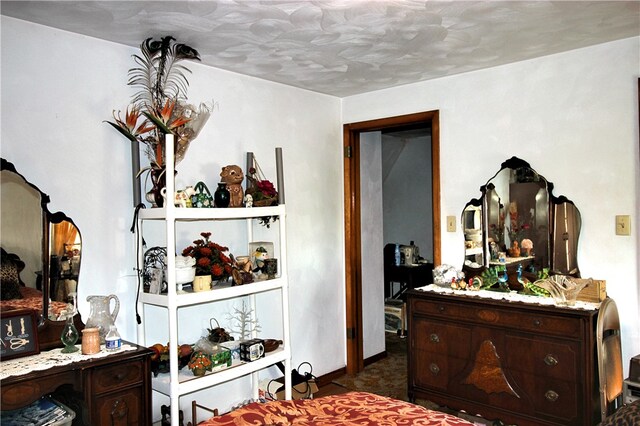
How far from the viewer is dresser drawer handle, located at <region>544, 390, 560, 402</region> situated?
272 centimetres

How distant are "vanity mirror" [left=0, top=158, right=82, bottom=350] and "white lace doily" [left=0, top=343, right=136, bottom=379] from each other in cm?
16

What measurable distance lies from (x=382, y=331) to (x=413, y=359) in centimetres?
137

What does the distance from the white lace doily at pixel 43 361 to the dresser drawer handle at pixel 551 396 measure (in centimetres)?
224

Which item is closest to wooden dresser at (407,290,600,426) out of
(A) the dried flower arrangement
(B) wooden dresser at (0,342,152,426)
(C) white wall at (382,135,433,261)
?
(A) the dried flower arrangement

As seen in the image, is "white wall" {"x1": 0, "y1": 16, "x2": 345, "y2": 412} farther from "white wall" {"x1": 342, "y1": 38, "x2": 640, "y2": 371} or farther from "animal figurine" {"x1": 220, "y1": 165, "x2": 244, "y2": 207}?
"white wall" {"x1": 342, "y1": 38, "x2": 640, "y2": 371}

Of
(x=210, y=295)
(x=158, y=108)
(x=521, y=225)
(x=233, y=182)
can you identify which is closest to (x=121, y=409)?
(x=210, y=295)

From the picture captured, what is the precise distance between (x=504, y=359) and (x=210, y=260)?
183cm

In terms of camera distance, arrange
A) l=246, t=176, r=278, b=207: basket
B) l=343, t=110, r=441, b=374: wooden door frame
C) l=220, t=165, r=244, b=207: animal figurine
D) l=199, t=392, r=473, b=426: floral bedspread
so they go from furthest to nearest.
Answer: l=343, t=110, r=441, b=374: wooden door frame < l=246, t=176, r=278, b=207: basket < l=220, t=165, r=244, b=207: animal figurine < l=199, t=392, r=473, b=426: floral bedspread

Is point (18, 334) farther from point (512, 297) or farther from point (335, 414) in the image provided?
point (512, 297)

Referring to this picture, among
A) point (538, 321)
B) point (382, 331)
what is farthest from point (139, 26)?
point (382, 331)

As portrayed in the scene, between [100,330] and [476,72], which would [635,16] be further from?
[100,330]

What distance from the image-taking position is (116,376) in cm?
220

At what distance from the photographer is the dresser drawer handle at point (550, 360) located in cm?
271

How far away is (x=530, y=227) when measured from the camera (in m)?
3.21
